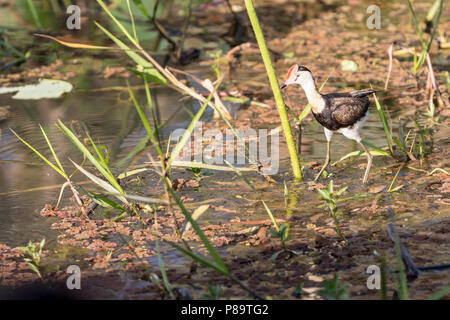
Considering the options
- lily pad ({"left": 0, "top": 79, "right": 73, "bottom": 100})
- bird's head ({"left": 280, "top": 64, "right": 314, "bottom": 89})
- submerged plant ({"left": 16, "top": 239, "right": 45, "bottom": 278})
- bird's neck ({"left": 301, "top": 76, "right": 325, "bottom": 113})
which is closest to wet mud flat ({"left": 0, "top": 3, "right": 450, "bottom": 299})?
submerged plant ({"left": 16, "top": 239, "right": 45, "bottom": 278})

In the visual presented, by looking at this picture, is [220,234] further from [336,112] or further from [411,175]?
[411,175]

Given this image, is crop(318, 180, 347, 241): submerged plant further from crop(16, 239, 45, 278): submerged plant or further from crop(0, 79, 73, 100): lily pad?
crop(0, 79, 73, 100): lily pad

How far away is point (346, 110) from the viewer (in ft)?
11.0

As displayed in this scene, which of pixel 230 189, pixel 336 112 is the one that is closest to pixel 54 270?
pixel 230 189

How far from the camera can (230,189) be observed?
3469 millimetres

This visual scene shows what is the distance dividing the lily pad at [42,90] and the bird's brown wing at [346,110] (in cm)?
264

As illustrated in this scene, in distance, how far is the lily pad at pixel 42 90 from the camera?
17.3ft

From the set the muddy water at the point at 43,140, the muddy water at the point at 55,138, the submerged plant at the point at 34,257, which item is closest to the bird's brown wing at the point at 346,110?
the muddy water at the point at 55,138

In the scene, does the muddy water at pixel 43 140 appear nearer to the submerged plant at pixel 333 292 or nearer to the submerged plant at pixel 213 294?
the submerged plant at pixel 213 294

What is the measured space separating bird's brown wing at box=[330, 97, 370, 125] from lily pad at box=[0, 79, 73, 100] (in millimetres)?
2641

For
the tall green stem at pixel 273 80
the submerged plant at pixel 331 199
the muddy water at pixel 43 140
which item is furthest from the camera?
the muddy water at pixel 43 140

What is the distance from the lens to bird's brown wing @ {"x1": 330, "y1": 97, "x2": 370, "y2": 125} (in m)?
3.35

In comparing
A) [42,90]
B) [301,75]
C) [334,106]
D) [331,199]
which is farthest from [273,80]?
[42,90]

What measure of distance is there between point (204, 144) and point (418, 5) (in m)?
4.03
